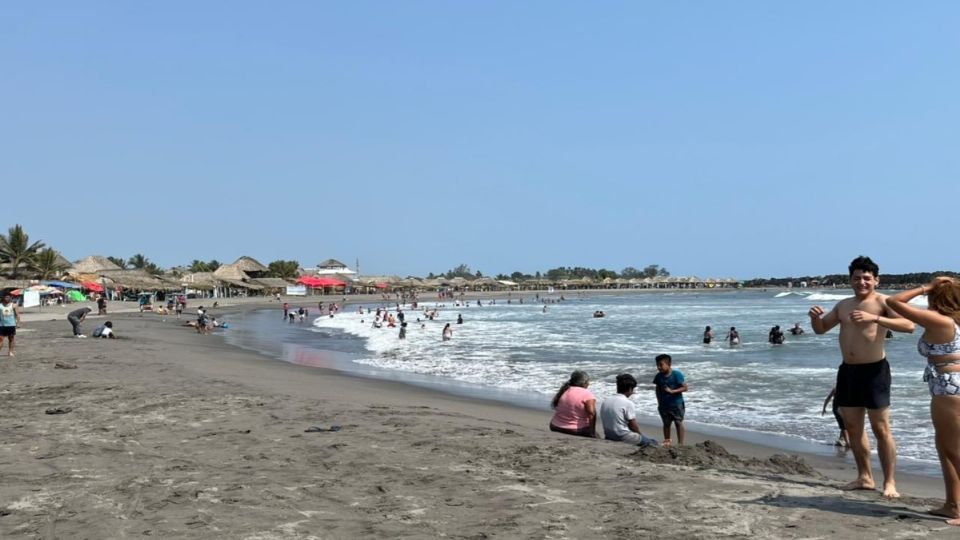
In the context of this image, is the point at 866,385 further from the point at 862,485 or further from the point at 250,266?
the point at 250,266

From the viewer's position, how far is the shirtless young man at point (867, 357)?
15.6 ft

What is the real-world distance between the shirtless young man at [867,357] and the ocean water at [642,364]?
3720 millimetres

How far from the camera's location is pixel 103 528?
438 cm

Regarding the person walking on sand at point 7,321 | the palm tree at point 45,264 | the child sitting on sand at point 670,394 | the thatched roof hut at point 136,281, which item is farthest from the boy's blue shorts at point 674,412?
the palm tree at point 45,264

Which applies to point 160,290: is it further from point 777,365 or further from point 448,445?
point 448,445

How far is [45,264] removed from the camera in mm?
60688

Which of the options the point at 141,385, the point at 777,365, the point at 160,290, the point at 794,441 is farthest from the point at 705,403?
the point at 160,290

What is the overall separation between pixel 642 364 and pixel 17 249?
198 ft

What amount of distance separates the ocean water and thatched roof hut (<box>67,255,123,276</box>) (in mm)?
40399

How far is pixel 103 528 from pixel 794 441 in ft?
26.4

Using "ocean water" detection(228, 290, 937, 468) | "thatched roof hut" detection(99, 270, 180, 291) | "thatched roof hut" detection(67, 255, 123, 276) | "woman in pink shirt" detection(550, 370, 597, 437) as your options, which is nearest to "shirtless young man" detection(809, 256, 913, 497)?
"woman in pink shirt" detection(550, 370, 597, 437)

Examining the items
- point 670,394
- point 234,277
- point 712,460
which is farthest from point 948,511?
point 234,277

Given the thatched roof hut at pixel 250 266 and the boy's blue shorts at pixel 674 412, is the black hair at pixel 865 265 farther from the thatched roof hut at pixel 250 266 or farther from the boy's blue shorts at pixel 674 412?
the thatched roof hut at pixel 250 266

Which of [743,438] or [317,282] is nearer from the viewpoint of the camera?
[743,438]
